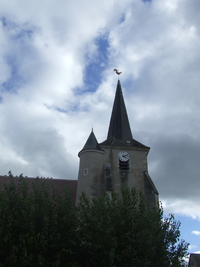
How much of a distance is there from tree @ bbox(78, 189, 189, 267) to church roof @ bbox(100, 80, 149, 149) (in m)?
9.64

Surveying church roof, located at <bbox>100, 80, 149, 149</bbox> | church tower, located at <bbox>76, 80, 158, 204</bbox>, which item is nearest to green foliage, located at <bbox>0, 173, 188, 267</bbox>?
church tower, located at <bbox>76, 80, 158, 204</bbox>

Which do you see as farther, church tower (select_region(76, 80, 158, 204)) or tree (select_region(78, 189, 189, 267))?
church tower (select_region(76, 80, 158, 204))

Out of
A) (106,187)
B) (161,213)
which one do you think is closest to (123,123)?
(106,187)

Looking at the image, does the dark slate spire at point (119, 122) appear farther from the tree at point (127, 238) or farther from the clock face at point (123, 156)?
the tree at point (127, 238)

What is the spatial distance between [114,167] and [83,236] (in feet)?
28.7

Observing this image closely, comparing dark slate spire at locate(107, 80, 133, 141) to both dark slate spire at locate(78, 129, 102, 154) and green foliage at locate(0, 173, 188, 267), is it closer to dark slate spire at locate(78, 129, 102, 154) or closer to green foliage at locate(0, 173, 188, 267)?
dark slate spire at locate(78, 129, 102, 154)

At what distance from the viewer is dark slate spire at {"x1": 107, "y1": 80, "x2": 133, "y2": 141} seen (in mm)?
23797

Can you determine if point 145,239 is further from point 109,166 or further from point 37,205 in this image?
point 109,166

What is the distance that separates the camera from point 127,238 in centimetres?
1177

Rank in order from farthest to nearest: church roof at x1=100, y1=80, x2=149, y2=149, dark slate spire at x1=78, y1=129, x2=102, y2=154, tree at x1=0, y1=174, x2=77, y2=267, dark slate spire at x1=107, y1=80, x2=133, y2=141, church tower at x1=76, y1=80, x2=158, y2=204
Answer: dark slate spire at x1=107, y1=80, x2=133, y2=141 → church roof at x1=100, y1=80, x2=149, y2=149 → dark slate spire at x1=78, y1=129, x2=102, y2=154 → church tower at x1=76, y1=80, x2=158, y2=204 → tree at x1=0, y1=174, x2=77, y2=267

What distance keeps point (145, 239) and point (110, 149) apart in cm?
1090

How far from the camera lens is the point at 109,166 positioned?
20.5 metres

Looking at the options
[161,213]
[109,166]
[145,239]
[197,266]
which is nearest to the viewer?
[145,239]

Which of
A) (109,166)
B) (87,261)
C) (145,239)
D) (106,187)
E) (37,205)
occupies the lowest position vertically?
(87,261)
